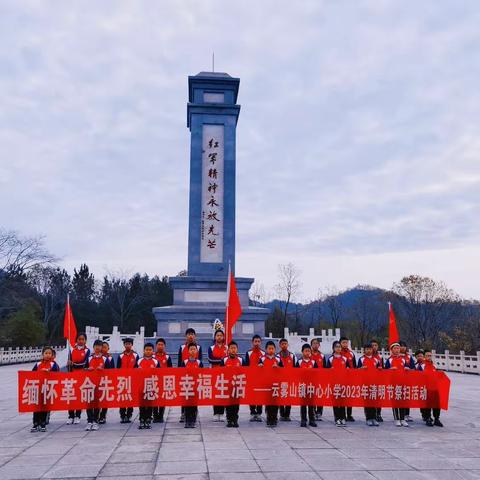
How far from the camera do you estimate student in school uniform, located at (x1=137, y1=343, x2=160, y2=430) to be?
25.3 ft

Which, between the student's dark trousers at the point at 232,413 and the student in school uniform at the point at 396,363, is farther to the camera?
the student in school uniform at the point at 396,363

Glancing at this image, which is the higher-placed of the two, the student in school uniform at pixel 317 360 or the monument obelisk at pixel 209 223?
the monument obelisk at pixel 209 223

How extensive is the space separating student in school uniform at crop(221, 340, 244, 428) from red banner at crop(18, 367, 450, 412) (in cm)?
12

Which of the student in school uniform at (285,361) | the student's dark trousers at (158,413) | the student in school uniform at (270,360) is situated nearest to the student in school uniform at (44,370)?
the student's dark trousers at (158,413)

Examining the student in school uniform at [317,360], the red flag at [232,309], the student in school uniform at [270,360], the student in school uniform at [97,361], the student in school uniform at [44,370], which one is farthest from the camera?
the red flag at [232,309]

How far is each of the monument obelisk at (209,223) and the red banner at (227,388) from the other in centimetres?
1069

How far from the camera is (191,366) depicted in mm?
8266

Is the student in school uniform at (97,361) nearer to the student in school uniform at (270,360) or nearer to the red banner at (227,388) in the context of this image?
the red banner at (227,388)

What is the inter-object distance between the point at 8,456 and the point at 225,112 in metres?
17.9

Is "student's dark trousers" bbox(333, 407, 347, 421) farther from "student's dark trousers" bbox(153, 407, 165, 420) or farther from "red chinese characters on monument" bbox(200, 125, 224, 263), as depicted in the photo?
"red chinese characters on monument" bbox(200, 125, 224, 263)

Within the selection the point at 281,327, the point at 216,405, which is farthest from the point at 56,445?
the point at 281,327

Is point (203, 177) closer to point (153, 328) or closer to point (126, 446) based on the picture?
point (126, 446)

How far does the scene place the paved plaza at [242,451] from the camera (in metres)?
5.12

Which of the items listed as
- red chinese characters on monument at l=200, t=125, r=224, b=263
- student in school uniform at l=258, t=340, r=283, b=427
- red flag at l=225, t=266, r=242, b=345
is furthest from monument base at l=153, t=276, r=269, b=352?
student in school uniform at l=258, t=340, r=283, b=427
